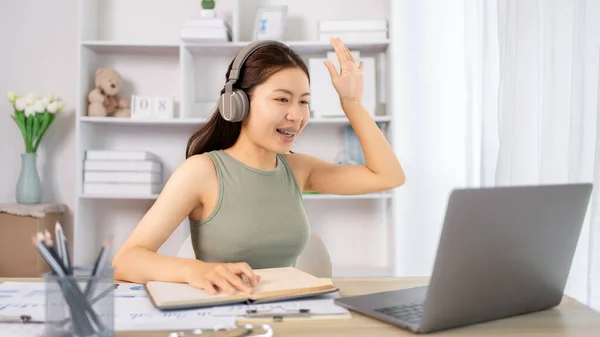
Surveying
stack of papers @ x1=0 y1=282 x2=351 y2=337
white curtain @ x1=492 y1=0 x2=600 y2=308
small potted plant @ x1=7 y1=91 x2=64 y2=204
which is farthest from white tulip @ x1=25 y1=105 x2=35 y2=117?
white curtain @ x1=492 y1=0 x2=600 y2=308

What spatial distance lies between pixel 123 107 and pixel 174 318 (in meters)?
2.51

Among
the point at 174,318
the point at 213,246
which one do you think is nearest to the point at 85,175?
the point at 213,246

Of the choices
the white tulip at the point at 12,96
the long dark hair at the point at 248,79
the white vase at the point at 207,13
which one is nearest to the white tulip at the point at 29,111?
the white tulip at the point at 12,96

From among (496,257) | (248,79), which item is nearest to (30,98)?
(248,79)

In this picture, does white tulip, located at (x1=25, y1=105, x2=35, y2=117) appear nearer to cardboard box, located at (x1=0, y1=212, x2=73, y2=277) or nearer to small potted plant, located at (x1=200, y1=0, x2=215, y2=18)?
cardboard box, located at (x1=0, y1=212, x2=73, y2=277)

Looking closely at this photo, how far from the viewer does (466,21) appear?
2205mm

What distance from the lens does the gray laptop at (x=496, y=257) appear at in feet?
2.31

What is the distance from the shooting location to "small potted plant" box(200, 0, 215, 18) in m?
3.01

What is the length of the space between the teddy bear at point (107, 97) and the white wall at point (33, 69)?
0.30 metres

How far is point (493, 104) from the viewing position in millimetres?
2023

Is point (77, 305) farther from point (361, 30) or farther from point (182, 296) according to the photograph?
point (361, 30)

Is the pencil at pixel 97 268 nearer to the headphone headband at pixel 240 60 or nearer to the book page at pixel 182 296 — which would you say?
the book page at pixel 182 296

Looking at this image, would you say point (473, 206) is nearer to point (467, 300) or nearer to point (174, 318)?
point (467, 300)

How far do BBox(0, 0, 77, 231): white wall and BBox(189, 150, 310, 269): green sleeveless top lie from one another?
7.11ft
